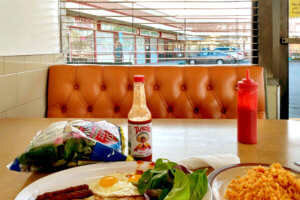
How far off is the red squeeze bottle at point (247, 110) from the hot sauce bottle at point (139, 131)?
355 millimetres

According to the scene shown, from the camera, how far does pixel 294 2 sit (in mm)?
2387

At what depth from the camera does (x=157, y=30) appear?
258cm

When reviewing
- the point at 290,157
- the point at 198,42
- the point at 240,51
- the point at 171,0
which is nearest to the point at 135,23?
the point at 171,0

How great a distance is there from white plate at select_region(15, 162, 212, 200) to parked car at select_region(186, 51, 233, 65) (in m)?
1.88

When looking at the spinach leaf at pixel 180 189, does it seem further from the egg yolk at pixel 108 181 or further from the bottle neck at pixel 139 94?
the bottle neck at pixel 139 94

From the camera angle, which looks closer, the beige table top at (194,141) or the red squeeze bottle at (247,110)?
the beige table top at (194,141)

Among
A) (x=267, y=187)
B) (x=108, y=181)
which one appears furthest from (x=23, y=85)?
(x=267, y=187)

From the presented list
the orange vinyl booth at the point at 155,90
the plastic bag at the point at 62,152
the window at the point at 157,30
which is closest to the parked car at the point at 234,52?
the window at the point at 157,30

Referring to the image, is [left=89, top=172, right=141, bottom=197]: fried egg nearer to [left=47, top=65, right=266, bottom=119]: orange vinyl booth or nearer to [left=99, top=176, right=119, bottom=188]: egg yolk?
[left=99, top=176, right=119, bottom=188]: egg yolk

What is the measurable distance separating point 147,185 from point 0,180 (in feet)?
1.35

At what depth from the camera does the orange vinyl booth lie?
76.2 inches

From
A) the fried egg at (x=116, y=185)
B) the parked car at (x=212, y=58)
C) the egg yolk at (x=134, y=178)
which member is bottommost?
the fried egg at (x=116, y=185)

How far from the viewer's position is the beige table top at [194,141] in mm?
798

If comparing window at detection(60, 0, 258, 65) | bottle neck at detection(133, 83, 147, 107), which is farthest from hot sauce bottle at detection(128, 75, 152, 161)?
window at detection(60, 0, 258, 65)
